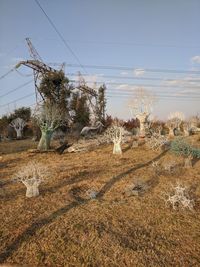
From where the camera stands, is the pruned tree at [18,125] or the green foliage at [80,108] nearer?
the pruned tree at [18,125]

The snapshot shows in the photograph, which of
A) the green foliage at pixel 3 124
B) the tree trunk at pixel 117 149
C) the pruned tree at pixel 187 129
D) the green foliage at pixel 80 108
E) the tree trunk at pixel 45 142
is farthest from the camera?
the green foliage at pixel 80 108

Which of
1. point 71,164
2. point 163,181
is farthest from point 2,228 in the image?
point 71,164

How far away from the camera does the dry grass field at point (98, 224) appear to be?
12.7 ft

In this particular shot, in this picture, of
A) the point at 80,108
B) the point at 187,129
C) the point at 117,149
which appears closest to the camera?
the point at 117,149

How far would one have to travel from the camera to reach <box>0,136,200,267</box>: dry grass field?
12.7ft

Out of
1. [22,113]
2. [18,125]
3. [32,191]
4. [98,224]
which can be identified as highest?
[22,113]

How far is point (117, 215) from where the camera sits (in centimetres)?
522

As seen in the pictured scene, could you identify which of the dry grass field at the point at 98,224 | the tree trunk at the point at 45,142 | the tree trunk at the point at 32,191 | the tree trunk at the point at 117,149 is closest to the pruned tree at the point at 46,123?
the tree trunk at the point at 45,142

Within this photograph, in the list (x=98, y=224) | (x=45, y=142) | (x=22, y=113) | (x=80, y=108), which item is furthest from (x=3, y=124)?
(x=98, y=224)

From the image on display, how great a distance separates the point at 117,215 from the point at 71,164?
200 inches

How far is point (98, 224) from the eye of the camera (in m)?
4.80

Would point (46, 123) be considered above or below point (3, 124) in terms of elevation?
below

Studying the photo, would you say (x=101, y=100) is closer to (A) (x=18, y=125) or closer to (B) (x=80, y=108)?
(B) (x=80, y=108)

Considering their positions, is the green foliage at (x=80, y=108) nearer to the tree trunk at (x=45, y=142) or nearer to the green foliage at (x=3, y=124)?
the green foliage at (x=3, y=124)
